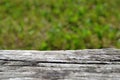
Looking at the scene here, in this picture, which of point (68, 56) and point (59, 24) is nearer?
point (68, 56)

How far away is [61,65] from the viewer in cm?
98

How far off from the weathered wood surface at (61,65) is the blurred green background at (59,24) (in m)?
2.49

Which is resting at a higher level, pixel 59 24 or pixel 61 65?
pixel 61 65

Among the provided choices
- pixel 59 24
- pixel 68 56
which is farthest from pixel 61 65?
pixel 59 24

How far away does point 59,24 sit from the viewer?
163 inches

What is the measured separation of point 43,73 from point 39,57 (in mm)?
134

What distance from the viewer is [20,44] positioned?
146 inches

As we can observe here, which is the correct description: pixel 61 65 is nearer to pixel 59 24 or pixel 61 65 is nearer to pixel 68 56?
pixel 68 56

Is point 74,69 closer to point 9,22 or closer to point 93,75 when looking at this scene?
point 93,75

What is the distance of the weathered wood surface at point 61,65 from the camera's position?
912 millimetres

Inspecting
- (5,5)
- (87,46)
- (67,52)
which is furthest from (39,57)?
(5,5)

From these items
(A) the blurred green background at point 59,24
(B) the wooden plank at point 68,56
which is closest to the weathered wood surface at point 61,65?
(B) the wooden plank at point 68,56

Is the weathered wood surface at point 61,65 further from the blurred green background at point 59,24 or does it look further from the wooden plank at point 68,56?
the blurred green background at point 59,24

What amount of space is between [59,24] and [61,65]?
3.16 m
